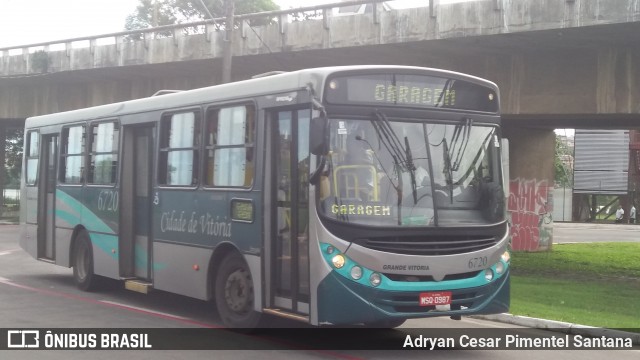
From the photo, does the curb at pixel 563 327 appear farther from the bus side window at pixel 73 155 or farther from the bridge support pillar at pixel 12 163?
the bridge support pillar at pixel 12 163

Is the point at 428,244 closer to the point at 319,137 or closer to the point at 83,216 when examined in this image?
the point at 319,137

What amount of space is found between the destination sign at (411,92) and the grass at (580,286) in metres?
3.92

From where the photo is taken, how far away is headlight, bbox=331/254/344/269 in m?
8.69

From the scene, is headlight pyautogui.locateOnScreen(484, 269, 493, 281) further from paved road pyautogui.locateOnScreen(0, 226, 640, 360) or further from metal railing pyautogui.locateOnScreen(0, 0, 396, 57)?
metal railing pyautogui.locateOnScreen(0, 0, 396, 57)

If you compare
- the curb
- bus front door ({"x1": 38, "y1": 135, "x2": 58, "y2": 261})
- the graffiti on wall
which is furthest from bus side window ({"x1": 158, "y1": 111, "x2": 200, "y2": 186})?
the graffiti on wall

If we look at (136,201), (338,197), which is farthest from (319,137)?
(136,201)

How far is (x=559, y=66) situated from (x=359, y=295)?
1255 centimetres

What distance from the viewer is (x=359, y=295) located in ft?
28.4

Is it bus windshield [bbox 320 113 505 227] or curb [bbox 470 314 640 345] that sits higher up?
bus windshield [bbox 320 113 505 227]

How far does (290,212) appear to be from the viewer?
31.2ft

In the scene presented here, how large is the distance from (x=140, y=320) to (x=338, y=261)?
389cm

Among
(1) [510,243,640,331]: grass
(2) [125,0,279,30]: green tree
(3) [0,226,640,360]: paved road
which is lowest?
(1) [510,243,640,331]: grass

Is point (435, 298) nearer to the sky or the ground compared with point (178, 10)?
nearer to the ground

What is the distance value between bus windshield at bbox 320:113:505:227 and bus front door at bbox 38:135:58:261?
8.60 meters
